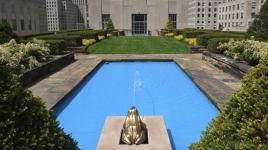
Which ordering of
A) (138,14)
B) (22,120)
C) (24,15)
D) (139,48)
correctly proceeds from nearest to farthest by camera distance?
(22,120) < (139,48) < (24,15) < (138,14)

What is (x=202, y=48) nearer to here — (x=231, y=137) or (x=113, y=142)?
(x=113, y=142)

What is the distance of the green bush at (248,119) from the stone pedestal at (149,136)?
2186mm

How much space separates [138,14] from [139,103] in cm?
6176

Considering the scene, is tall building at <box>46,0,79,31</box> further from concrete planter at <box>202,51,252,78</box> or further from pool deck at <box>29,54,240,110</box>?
concrete planter at <box>202,51,252,78</box>

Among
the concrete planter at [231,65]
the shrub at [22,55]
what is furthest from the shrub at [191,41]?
the shrub at [22,55]

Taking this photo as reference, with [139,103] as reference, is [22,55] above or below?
above

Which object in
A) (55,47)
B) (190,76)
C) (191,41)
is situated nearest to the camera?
(190,76)

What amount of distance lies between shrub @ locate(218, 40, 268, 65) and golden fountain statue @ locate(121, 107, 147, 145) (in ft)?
25.9

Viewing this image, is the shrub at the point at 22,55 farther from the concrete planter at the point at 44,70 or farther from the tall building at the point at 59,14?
the tall building at the point at 59,14

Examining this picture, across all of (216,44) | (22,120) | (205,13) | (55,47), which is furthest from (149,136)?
(205,13)

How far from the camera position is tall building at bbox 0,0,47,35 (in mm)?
47531

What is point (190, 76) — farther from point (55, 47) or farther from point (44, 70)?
point (55, 47)

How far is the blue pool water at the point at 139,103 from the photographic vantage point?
7.95 metres

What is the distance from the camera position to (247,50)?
1318cm
